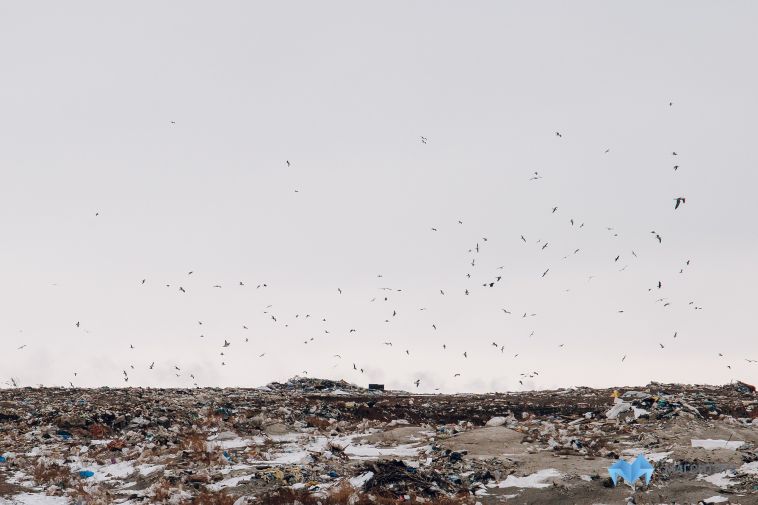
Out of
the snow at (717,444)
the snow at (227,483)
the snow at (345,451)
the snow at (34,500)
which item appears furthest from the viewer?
the snow at (345,451)

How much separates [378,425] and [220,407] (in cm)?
541

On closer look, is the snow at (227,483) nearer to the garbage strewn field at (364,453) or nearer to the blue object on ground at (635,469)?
the garbage strewn field at (364,453)

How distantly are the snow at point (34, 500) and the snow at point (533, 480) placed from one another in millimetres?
6480

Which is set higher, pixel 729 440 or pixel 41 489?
pixel 729 440

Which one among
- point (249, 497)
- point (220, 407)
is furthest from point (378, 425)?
point (249, 497)

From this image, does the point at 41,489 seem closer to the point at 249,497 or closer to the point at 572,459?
the point at 249,497

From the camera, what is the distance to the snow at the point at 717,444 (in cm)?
1054

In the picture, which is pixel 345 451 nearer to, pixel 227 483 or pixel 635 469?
pixel 227 483

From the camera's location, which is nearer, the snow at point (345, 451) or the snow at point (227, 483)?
the snow at point (227, 483)

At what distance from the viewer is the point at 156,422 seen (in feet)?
54.5

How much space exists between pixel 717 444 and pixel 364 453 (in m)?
5.91

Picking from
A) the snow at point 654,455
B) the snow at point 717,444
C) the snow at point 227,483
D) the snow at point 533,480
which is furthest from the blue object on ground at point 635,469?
the snow at point 717,444

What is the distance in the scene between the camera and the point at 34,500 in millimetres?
10109

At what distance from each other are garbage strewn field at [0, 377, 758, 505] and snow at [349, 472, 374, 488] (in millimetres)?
45
